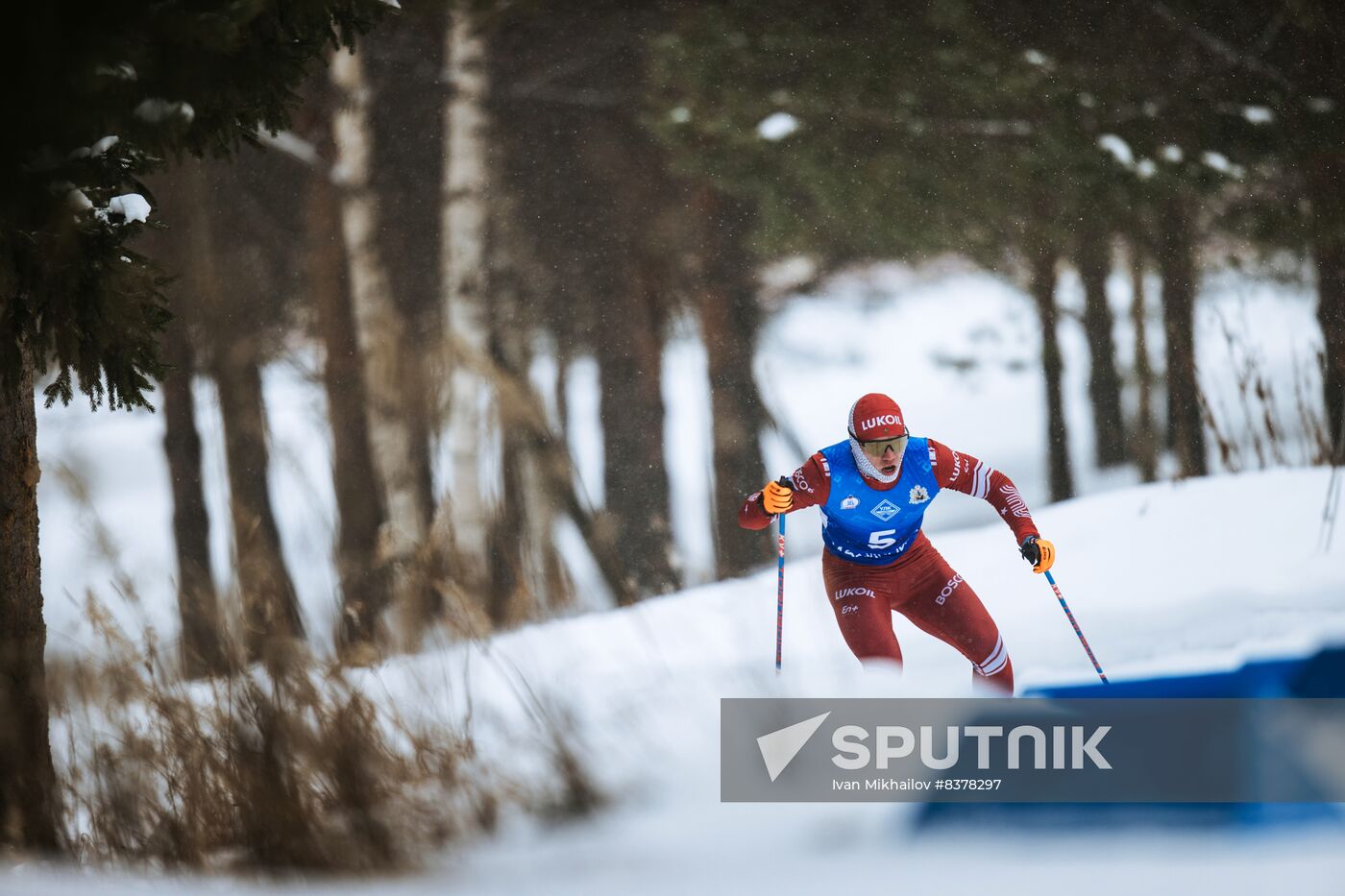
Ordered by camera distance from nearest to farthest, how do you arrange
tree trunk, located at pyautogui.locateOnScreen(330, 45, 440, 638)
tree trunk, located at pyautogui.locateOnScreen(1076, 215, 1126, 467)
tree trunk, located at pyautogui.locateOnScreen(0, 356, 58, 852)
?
1. tree trunk, located at pyautogui.locateOnScreen(0, 356, 58, 852)
2. tree trunk, located at pyautogui.locateOnScreen(330, 45, 440, 638)
3. tree trunk, located at pyautogui.locateOnScreen(1076, 215, 1126, 467)

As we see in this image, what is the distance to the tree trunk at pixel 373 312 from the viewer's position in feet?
21.3

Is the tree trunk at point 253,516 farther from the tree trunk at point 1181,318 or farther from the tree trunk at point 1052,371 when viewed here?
the tree trunk at point 1181,318

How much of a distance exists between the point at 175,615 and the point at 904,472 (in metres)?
2.17

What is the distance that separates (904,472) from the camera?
3324mm

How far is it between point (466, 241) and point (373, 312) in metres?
0.73

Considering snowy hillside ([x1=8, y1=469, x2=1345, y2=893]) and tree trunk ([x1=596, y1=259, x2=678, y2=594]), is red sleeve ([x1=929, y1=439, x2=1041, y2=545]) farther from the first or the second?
tree trunk ([x1=596, y1=259, x2=678, y2=594])

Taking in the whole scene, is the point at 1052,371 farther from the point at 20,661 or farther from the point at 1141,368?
the point at 20,661

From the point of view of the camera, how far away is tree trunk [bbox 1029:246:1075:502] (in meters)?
7.22

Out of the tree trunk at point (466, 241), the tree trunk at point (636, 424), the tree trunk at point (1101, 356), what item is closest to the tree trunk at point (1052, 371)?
the tree trunk at point (1101, 356)

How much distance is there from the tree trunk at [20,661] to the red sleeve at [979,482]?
2551 mm

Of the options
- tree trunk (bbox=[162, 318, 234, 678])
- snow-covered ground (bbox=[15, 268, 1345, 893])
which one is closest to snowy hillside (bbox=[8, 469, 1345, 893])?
snow-covered ground (bbox=[15, 268, 1345, 893])

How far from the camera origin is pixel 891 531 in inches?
133

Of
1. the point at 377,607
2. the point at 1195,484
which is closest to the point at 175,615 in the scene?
the point at 377,607

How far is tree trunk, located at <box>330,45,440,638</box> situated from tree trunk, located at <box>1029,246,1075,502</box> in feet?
13.4
